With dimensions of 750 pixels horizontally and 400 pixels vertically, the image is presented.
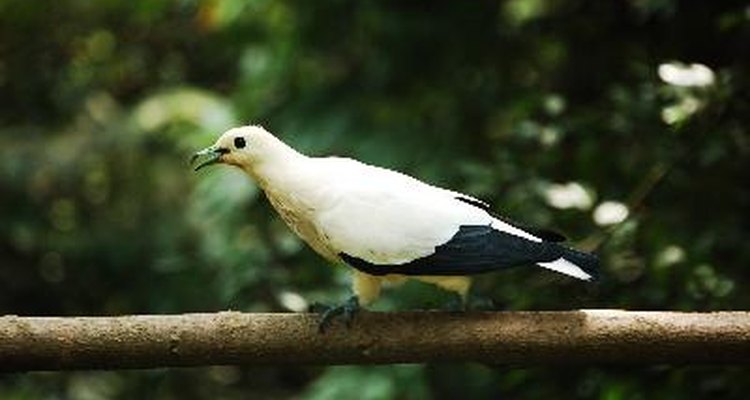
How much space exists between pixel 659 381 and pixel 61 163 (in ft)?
9.83

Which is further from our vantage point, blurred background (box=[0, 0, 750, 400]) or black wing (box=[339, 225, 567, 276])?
blurred background (box=[0, 0, 750, 400])

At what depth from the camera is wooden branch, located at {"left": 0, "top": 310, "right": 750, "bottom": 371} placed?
1.99 meters

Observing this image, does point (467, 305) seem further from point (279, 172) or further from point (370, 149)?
point (370, 149)

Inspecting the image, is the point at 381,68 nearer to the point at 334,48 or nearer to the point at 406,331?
the point at 334,48

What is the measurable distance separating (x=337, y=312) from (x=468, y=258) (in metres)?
0.24

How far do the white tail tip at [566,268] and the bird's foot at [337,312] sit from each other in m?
0.33

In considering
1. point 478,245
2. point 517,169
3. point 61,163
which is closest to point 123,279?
point 61,163

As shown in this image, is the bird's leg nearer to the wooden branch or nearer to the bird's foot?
the wooden branch

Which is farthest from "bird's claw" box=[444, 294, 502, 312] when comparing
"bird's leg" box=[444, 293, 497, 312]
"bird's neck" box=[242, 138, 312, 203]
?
"bird's neck" box=[242, 138, 312, 203]

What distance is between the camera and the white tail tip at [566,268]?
202cm

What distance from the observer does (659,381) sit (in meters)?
2.61

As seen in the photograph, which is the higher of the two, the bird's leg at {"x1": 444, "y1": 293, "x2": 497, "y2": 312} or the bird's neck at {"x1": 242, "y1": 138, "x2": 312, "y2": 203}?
the bird's neck at {"x1": 242, "y1": 138, "x2": 312, "y2": 203}

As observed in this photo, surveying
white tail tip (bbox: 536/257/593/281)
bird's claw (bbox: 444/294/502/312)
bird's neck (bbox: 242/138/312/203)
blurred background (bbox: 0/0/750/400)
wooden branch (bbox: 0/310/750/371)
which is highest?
blurred background (bbox: 0/0/750/400)

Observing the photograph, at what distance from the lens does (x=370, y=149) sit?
383 cm
